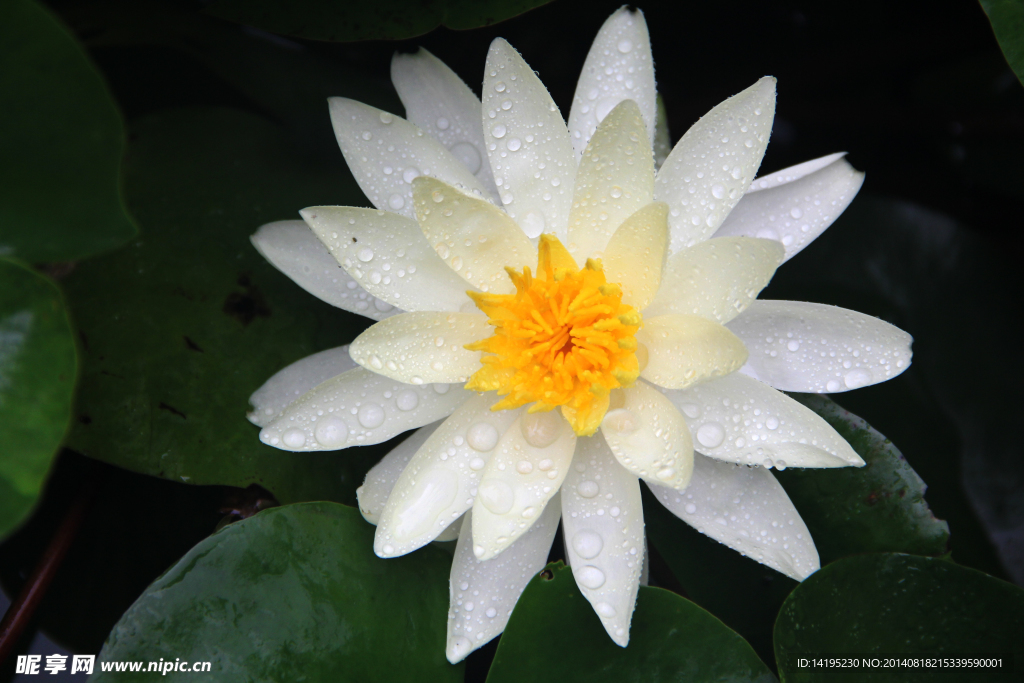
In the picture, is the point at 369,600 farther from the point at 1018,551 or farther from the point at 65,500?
the point at 1018,551

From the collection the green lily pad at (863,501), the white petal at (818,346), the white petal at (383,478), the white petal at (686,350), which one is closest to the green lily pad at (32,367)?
the white petal at (383,478)

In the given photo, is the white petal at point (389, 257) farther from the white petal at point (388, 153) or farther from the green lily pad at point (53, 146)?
the green lily pad at point (53, 146)

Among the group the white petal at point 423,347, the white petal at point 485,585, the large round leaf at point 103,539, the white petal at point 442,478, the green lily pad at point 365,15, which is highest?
the green lily pad at point 365,15

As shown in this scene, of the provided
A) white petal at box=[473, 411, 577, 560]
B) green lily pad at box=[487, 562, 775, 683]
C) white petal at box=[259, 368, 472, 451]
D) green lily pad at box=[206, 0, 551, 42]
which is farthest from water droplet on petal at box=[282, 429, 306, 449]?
green lily pad at box=[206, 0, 551, 42]

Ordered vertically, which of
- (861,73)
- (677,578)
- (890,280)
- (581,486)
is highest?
(861,73)

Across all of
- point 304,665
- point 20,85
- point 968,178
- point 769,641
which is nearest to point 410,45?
point 20,85

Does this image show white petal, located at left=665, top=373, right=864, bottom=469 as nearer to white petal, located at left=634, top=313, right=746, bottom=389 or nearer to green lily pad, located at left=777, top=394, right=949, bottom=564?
white petal, located at left=634, top=313, right=746, bottom=389

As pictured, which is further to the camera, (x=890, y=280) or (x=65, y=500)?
(x=890, y=280)
